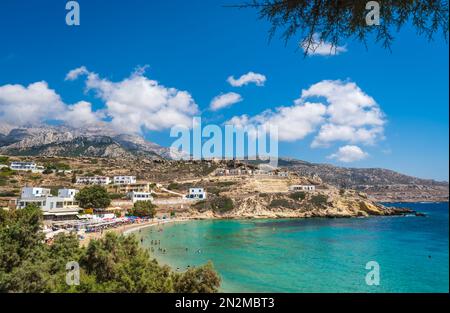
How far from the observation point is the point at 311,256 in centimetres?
3114

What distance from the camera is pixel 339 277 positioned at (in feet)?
77.9

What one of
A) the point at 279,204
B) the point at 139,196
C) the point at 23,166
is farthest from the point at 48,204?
the point at 279,204

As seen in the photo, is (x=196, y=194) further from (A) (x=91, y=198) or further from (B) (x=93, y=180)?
(A) (x=91, y=198)

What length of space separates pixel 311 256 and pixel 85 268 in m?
24.2

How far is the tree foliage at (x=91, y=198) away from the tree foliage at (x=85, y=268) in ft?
134

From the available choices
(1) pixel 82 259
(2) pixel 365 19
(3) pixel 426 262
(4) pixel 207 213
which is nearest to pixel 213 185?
(4) pixel 207 213

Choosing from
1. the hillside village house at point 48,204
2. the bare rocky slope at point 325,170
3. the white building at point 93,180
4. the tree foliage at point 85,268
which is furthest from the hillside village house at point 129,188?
the bare rocky slope at point 325,170

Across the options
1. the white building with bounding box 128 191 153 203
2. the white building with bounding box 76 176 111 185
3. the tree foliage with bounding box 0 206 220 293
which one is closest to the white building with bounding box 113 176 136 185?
the white building with bounding box 76 176 111 185

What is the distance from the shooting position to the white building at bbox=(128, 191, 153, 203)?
2392 inches

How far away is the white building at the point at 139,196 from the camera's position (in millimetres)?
60750

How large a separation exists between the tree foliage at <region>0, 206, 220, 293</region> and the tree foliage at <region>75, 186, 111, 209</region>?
40.7m

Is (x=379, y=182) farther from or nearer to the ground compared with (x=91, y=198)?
farther from the ground

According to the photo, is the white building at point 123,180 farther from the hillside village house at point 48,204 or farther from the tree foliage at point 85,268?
the tree foliage at point 85,268
